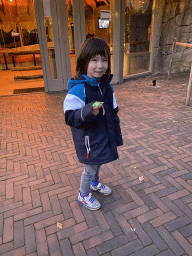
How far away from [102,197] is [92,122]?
114 centimetres

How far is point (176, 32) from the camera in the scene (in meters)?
9.02

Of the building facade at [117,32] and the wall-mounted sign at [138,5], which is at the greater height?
the wall-mounted sign at [138,5]

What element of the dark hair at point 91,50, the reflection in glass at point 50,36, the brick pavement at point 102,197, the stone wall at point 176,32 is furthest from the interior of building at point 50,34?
the dark hair at point 91,50

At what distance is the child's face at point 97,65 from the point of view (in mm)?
1720

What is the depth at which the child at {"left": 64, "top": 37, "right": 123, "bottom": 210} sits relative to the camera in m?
1.69

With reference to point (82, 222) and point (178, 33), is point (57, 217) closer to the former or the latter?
point (82, 222)

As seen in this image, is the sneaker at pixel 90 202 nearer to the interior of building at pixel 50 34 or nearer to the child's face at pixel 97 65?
the child's face at pixel 97 65

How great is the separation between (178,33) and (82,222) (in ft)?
31.3

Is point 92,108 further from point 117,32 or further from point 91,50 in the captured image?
point 117,32

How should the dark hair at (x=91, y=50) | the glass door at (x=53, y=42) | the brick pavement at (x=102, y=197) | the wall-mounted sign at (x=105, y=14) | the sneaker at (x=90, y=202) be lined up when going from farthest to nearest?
the wall-mounted sign at (x=105, y=14)
the glass door at (x=53, y=42)
the sneaker at (x=90, y=202)
the brick pavement at (x=102, y=197)
the dark hair at (x=91, y=50)

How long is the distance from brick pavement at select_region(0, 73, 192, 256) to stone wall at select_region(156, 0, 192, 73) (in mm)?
5707

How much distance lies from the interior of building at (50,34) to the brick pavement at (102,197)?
3.45 m

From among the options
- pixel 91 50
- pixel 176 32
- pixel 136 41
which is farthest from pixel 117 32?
pixel 91 50

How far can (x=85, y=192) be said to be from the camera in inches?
89.0
